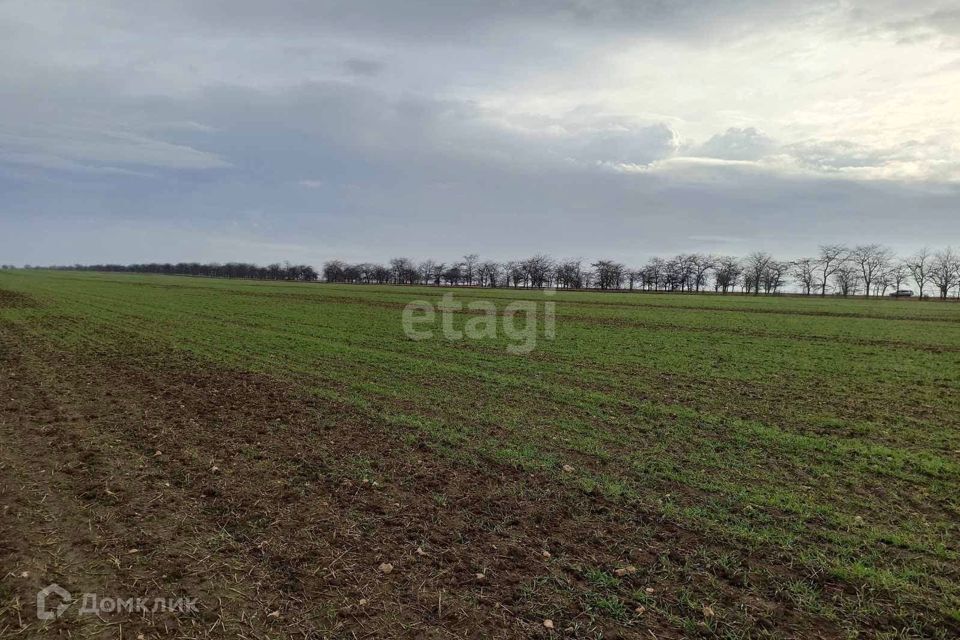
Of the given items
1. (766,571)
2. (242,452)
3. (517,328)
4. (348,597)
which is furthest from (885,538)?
(517,328)

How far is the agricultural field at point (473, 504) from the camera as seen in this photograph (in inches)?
180

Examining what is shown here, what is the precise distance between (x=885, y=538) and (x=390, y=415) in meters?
8.51

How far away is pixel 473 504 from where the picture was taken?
6.70 meters

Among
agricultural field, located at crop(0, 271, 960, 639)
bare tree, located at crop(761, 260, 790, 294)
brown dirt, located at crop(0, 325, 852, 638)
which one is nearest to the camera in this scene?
brown dirt, located at crop(0, 325, 852, 638)

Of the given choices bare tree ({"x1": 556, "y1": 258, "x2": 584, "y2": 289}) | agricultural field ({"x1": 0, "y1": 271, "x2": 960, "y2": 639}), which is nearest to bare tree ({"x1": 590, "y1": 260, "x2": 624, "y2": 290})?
bare tree ({"x1": 556, "y1": 258, "x2": 584, "y2": 289})

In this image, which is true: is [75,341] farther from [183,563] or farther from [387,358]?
[183,563]

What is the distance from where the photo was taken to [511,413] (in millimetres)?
11234

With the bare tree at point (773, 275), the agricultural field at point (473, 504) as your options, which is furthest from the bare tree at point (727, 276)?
the agricultural field at point (473, 504)

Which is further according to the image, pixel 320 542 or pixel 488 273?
pixel 488 273

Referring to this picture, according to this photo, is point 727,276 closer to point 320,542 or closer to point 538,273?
point 538,273

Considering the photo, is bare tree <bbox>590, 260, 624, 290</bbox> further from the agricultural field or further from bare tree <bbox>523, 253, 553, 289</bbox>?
the agricultural field

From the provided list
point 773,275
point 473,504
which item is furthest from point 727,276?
point 473,504

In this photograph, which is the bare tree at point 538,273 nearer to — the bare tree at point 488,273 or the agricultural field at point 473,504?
the bare tree at point 488,273

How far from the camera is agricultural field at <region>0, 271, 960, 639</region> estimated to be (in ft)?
15.0
